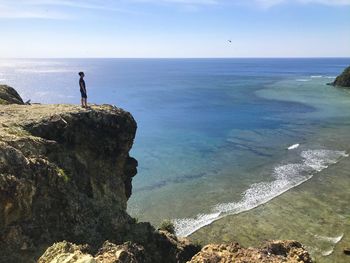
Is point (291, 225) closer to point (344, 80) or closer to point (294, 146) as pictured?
point (294, 146)

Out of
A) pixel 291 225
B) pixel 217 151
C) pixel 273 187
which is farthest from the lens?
pixel 217 151

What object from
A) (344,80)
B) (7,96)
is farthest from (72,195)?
(344,80)

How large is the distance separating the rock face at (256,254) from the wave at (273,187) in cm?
1822

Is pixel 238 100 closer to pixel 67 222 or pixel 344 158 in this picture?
pixel 344 158

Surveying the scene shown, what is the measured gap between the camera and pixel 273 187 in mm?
42625

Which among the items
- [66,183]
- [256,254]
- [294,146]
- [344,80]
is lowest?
[294,146]

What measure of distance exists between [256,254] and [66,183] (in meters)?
9.04

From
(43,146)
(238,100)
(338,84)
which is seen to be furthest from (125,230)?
(338,84)

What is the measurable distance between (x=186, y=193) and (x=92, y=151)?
19.6 m

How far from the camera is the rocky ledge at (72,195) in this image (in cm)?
1431

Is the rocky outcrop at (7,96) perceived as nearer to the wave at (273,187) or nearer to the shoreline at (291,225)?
the wave at (273,187)

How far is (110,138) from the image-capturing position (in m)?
24.3

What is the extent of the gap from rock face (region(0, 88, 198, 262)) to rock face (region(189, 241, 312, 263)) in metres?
4.11

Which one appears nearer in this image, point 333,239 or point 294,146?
point 333,239
